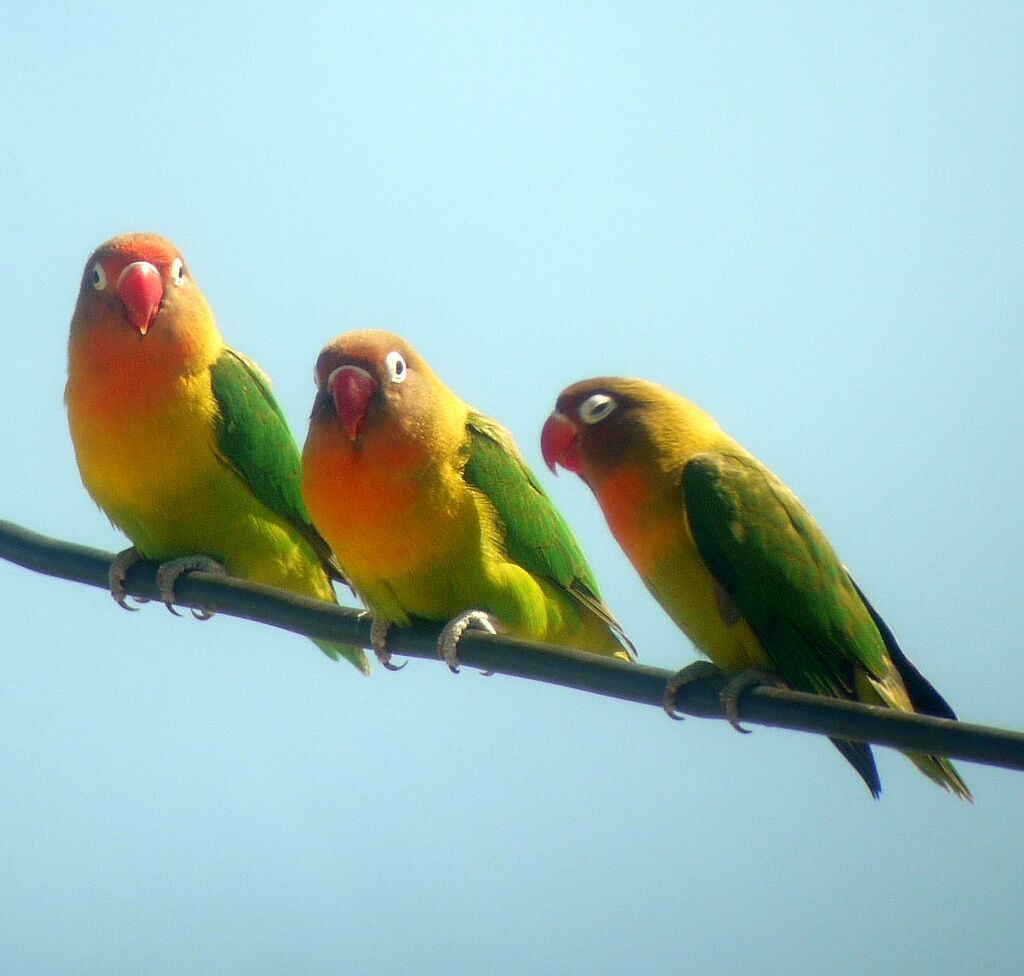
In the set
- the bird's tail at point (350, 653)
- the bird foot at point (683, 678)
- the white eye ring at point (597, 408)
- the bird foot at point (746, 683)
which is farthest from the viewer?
the bird's tail at point (350, 653)

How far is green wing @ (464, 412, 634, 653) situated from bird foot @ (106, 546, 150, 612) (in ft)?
3.44

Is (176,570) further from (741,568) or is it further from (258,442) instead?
(741,568)

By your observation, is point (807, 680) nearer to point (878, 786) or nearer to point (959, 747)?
point (878, 786)

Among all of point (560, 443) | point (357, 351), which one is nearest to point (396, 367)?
point (357, 351)

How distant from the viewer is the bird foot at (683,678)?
310cm

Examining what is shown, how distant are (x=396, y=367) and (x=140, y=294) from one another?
80 cm

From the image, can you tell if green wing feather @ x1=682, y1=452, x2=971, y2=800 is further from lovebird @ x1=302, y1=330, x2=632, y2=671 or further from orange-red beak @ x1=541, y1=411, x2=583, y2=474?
lovebird @ x1=302, y1=330, x2=632, y2=671

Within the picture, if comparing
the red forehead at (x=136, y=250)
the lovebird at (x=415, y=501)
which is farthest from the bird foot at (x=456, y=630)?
the red forehead at (x=136, y=250)

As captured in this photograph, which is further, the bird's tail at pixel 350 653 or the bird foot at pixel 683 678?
the bird's tail at pixel 350 653

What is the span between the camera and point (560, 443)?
13.1ft

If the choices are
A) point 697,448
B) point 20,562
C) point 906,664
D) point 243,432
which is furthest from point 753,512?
point 20,562

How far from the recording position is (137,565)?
4324 mm

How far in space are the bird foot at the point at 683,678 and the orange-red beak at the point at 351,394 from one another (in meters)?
1.03

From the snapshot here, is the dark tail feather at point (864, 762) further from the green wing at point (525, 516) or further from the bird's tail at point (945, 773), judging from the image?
the green wing at point (525, 516)
